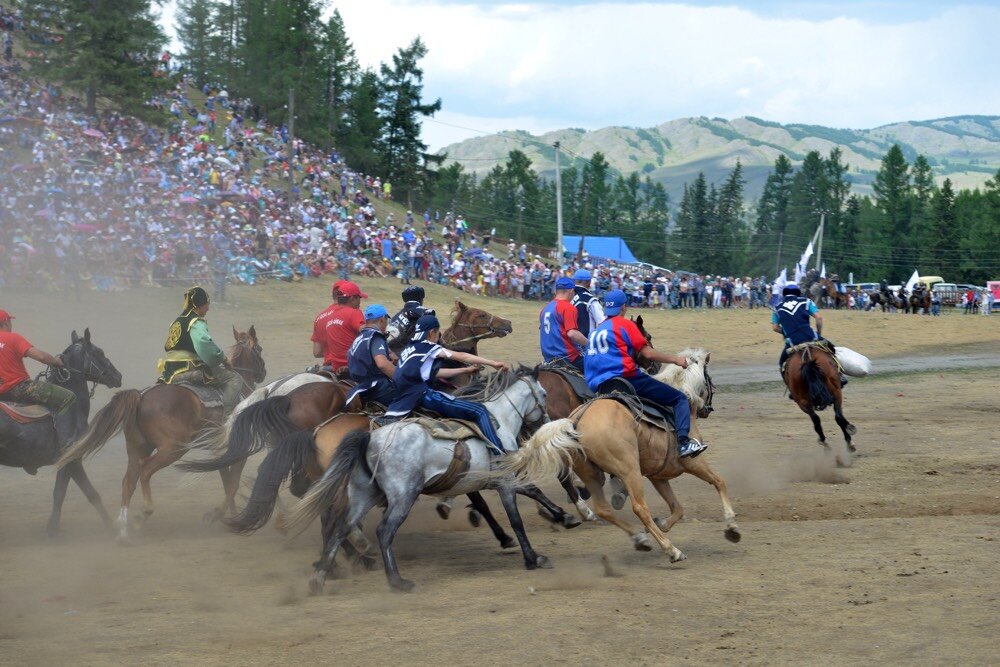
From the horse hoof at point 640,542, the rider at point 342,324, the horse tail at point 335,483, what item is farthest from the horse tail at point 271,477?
the horse hoof at point 640,542

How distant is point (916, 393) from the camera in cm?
2242

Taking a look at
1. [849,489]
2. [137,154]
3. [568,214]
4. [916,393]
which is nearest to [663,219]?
[568,214]

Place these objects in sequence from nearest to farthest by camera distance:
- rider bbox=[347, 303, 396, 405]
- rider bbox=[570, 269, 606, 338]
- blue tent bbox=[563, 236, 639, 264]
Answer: rider bbox=[347, 303, 396, 405]
rider bbox=[570, 269, 606, 338]
blue tent bbox=[563, 236, 639, 264]

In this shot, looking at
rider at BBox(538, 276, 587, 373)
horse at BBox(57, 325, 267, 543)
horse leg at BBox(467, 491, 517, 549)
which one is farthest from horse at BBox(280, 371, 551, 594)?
rider at BBox(538, 276, 587, 373)

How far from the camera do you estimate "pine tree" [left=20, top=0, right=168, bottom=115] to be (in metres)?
37.0

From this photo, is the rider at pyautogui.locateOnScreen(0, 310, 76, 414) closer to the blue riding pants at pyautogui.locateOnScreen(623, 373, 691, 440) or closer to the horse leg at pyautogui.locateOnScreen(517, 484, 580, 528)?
the horse leg at pyautogui.locateOnScreen(517, 484, 580, 528)

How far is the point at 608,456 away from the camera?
9742 millimetres

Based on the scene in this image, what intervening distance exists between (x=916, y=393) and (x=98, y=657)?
1911 centimetres

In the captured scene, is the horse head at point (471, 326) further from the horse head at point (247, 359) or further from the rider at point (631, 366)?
the horse head at point (247, 359)

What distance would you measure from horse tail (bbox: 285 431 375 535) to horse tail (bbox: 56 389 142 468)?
3.39m

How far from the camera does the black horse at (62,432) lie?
11523 mm

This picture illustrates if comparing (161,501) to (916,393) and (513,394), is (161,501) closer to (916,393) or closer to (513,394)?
(513,394)

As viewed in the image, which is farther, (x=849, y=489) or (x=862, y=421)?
(x=862, y=421)

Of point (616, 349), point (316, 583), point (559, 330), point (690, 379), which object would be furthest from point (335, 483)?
point (559, 330)
